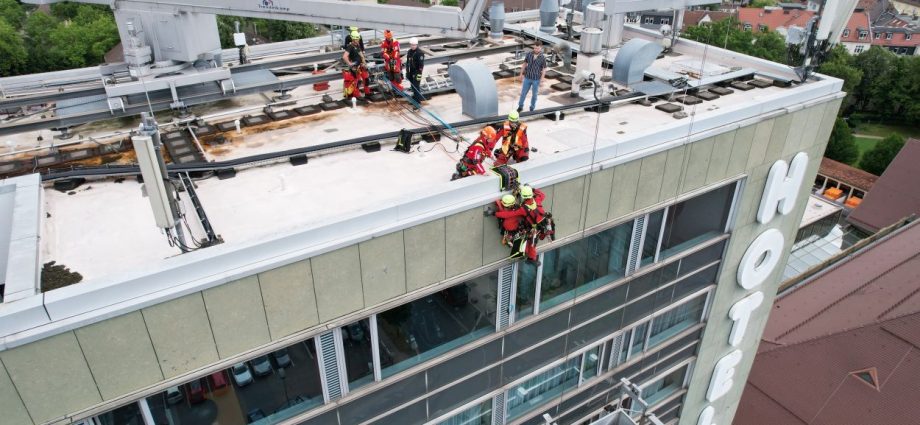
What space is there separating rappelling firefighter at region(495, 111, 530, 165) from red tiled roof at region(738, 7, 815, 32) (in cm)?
11367

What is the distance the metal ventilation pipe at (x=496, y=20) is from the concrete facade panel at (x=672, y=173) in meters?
12.5

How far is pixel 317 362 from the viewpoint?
10.6 meters

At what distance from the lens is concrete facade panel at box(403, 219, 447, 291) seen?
34.4 ft

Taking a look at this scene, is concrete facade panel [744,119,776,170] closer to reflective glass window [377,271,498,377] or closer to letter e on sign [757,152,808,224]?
letter e on sign [757,152,808,224]

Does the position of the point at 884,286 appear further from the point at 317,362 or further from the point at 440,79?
the point at 317,362

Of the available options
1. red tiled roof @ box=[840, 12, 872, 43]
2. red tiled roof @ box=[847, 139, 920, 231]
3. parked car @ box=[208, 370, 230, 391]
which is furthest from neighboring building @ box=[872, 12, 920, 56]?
parked car @ box=[208, 370, 230, 391]

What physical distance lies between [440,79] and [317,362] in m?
11.1

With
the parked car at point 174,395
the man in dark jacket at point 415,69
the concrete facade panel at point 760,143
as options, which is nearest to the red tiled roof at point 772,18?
the concrete facade panel at point 760,143

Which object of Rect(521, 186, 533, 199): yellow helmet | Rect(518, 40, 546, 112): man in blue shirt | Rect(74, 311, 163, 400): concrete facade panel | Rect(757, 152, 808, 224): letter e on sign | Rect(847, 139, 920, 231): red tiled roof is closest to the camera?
Rect(74, 311, 163, 400): concrete facade panel

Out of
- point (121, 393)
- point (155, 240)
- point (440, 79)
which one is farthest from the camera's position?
point (440, 79)

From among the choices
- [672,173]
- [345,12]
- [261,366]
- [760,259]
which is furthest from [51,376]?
[760,259]

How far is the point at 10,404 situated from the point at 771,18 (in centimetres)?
12962

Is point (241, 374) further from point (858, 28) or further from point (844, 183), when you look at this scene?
point (858, 28)

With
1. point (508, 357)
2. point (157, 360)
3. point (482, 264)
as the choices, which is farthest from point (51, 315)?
point (508, 357)
